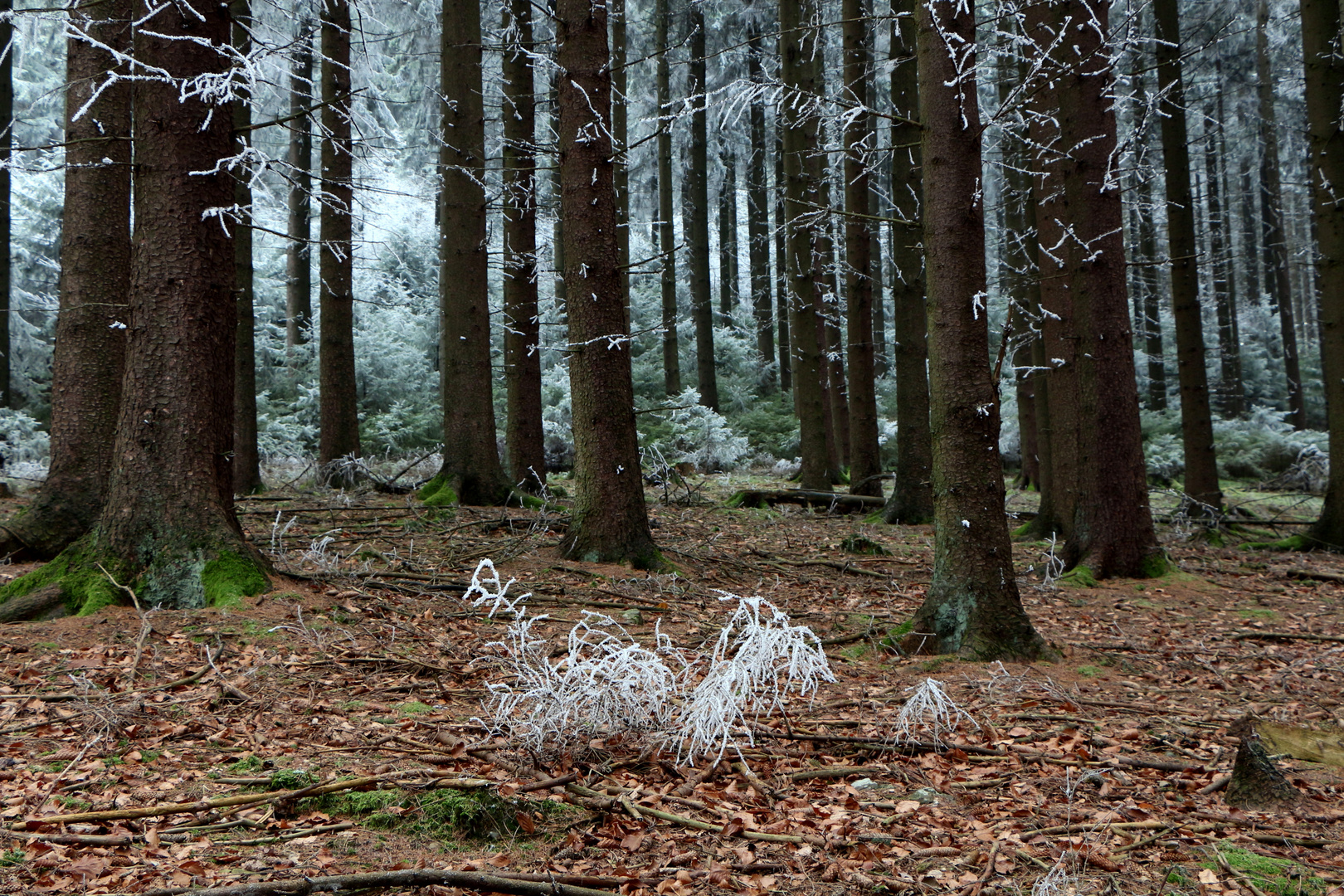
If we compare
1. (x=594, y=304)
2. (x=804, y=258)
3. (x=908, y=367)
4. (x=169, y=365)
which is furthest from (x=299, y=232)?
(x=169, y=365)

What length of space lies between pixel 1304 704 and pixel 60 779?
605 cm

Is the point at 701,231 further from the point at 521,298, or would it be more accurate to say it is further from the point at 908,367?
the point at 521,298

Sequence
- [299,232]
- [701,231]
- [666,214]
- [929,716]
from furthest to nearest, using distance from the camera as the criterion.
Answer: [701,231] < [666,214] < [299,232] < [929,716]

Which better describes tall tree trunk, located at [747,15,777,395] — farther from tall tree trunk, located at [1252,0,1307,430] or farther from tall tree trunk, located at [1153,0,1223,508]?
tall tree trunk, located at [1252,0,1307,430]

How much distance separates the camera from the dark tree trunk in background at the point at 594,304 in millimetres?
7777

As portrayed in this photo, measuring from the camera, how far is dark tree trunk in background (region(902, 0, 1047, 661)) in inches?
214

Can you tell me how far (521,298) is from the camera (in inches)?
461

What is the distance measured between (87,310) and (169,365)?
2.01 meters

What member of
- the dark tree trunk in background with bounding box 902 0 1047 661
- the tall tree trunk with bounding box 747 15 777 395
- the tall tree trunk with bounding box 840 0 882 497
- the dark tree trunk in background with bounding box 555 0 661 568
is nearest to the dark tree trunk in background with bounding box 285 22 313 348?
the dark tree trunk in background with bounding box 555 0 661 568

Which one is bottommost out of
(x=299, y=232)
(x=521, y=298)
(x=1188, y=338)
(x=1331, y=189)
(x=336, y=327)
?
(x=1188, y=338)

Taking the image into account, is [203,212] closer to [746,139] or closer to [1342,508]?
[1342,508]

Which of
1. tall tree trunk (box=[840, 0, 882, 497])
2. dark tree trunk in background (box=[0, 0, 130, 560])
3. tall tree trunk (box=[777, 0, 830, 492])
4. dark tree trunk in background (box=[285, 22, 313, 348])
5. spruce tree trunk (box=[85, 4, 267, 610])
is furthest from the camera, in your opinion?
dark tree trunk in background (box=[285, 22, 313, 348])

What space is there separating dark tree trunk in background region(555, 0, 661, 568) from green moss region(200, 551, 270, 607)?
9.56 feet

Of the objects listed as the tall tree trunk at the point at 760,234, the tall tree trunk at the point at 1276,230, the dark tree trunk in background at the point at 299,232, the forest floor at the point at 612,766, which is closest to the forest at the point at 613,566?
the forest floor at the point at 612,766
